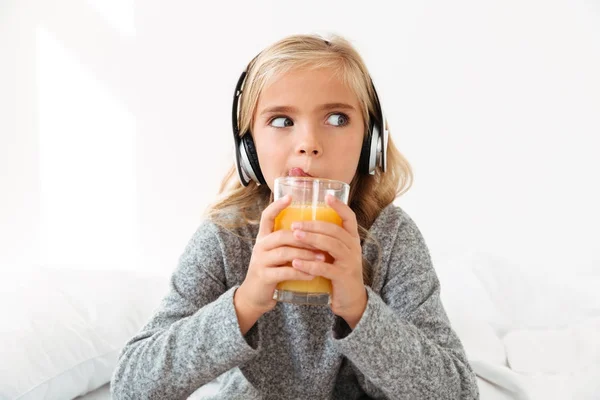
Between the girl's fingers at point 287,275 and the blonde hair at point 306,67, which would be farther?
the blonde hair at point 306,67

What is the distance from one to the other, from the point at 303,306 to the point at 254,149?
1.01ft

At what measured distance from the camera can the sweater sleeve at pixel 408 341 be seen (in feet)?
3.05

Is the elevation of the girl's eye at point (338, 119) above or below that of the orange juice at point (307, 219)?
above

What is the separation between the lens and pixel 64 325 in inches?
57.2

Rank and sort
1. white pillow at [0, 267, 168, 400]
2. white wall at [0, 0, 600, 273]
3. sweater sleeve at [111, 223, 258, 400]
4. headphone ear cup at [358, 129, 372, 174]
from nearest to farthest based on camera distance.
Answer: sweater sleeve at [111, 223, 258, 400], headphone ear cup at [358, 129, 372, 174], white pillow at [0, 267, 168, 400], white wall at [0, 0, 600, 273]

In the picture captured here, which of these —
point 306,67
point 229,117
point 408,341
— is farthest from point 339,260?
point 229,117

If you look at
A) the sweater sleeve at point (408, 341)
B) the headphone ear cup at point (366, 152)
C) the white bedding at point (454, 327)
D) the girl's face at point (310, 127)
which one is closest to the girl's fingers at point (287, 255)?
the sweater sleeve at point (408, 341)

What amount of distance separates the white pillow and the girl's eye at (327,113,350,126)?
0.77 m

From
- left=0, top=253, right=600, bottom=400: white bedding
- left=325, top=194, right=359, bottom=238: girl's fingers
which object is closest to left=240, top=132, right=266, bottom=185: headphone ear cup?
left=325, top=194, right=359, bottom=238: girl's fingers

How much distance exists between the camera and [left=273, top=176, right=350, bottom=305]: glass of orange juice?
2.90 ft

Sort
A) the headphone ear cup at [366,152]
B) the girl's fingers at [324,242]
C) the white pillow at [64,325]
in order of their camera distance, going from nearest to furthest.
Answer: the girl's fingers at [324,242], the headphone ear cup at [366,152], the white pillow at [64,325]

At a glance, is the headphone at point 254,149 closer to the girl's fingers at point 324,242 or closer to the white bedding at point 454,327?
the girl's fingers at point 324,242

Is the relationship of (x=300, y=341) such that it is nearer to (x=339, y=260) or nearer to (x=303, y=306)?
(x=303, y=306)

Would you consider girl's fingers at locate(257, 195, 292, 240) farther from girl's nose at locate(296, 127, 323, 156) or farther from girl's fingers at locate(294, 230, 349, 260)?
girl's nose at locate(296, 127, 323, 156)
